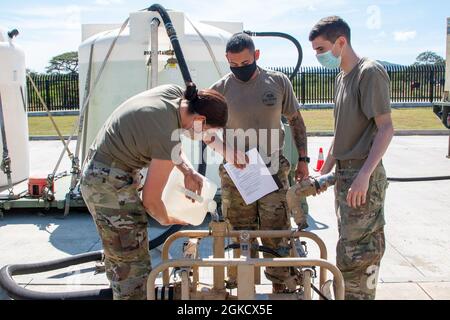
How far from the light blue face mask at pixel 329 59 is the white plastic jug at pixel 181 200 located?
981 mm

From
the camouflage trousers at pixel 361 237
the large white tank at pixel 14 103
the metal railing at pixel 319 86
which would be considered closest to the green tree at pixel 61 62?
the metal railing at pixel 319 86

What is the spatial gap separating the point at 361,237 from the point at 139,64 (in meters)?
3.59

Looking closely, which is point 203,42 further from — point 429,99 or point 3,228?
point 429,99

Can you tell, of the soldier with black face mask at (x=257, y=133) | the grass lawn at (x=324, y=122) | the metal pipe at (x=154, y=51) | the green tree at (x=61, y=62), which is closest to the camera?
the soldier with black face mask at (x=257, y=133)

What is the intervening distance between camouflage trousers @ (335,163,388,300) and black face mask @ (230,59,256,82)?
102 cm

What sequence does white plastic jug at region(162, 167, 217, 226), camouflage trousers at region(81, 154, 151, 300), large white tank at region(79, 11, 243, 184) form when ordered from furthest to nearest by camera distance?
large white tank at region(79, 11, 243, 184)
white plastic jug at region(162, 167, 217, 226)
camouflage trousers at region(81, 154, 151, 300)

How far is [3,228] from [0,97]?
1.79m

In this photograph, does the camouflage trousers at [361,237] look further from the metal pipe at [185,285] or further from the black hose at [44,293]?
the black hose at [44,293]

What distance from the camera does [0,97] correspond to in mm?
6484

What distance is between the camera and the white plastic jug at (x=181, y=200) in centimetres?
298

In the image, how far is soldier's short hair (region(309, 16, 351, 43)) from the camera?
9.43 feet

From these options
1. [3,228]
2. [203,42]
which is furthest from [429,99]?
[3,228]

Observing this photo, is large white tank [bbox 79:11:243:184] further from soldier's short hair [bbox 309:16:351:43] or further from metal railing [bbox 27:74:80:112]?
metal railing [bbox 27:74:80:112]

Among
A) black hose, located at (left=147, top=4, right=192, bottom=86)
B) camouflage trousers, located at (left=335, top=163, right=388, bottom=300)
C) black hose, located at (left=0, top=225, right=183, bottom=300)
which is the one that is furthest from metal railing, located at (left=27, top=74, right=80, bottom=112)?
camouflage trousers, located at (left=335, top=163, right=388, bottom=300)
